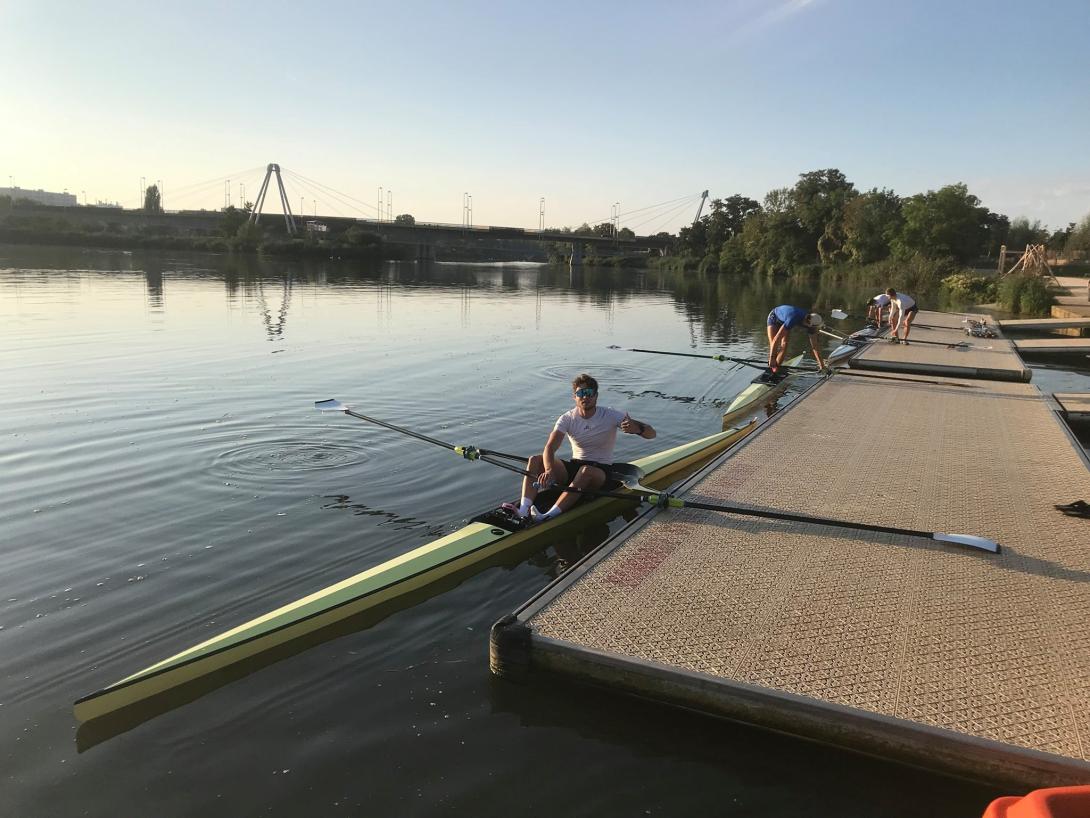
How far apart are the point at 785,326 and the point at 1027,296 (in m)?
28.8

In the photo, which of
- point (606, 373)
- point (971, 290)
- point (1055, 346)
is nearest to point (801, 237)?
Answer: point (971, 290)

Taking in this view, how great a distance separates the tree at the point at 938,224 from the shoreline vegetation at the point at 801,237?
104mm

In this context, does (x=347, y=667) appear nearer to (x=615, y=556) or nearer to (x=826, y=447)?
(x=615, y=556)

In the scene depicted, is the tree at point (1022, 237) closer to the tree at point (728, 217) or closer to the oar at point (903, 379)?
the tree at point (728, 217)

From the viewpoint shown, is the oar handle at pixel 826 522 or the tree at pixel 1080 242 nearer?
the oar handle at pixel 826 522

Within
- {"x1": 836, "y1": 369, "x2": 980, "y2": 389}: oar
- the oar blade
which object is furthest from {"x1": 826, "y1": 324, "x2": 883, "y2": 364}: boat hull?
the oar blade

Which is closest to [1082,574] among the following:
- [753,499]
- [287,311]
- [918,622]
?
[918,622]

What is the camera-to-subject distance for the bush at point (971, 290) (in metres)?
46.7

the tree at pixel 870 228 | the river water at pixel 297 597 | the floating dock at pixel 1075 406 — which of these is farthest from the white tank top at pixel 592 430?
the tree at pixel 870 228

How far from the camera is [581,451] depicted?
8133 millimetres

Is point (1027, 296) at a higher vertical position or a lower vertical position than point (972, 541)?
higher

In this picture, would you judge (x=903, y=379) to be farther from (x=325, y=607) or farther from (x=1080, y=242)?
(x=1080, y=242)

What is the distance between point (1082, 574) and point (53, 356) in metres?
20.2

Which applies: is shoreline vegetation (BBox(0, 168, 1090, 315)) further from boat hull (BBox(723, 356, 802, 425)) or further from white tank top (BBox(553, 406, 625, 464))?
white tank top (BBox(553, 406, 625, 464))
